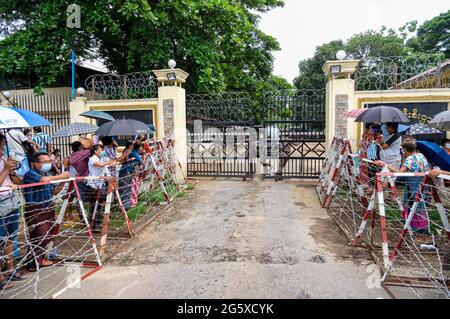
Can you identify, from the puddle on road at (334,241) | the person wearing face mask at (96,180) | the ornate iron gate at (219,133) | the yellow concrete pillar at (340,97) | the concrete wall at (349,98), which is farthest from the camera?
the ornate iron gate at (219,133)

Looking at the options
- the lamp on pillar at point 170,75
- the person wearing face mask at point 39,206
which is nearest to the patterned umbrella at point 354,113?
the lamp on pillar at point 170,75

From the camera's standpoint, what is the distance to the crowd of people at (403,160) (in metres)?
4.16

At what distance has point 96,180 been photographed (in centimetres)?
497

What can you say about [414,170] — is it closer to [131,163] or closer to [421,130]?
[421,130]

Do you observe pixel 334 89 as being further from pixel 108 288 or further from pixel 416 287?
pixel 108 288

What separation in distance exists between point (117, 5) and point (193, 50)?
2.57m

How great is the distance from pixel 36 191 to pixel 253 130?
237 inches

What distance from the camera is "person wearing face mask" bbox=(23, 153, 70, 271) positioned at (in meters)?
3.71

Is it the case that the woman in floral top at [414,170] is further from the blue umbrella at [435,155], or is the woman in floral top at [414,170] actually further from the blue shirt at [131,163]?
the blue shirt at [131,163]

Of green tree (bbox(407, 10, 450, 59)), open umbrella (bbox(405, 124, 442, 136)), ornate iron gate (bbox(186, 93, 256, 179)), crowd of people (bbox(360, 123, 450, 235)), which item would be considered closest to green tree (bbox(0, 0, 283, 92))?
ornate iron gate (bbox(186, 93, 256, 179))

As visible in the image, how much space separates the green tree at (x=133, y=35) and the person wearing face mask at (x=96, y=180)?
5.40 metres

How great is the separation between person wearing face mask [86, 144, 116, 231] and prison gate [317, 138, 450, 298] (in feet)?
12.7

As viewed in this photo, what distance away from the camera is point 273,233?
480 cm
